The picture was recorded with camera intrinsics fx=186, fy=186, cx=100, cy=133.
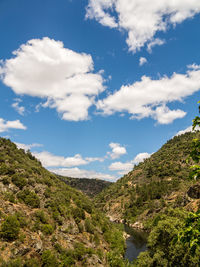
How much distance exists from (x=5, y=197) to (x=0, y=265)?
1591 centimetres

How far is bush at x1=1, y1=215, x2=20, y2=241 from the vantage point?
1249 inches

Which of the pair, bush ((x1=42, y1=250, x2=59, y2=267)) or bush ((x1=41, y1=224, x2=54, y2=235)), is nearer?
bush ((x1=42, y1=250, x2=59, y2=267))

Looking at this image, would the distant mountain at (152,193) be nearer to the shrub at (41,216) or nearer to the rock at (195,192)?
the rock at (195,192)

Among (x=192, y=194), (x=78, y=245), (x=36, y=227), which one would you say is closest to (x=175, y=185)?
(x=192, y=194)

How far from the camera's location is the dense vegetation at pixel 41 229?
106ft

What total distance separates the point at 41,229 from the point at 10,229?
28.1 ft

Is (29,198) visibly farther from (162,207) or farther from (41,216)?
(162,207)

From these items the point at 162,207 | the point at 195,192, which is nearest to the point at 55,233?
the point at 195,192


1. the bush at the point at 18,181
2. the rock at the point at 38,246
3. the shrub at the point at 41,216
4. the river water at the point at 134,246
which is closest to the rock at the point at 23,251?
the rock at the point at 38,246

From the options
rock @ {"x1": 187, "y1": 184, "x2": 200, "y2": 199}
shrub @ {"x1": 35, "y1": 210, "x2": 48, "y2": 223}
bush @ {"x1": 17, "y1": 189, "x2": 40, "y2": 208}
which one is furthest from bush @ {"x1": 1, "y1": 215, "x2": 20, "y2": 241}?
rock @ {"x1": 187, "y1": 184, "x2": 200, "y2": 199}

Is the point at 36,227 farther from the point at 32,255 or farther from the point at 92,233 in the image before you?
the point at 92,233

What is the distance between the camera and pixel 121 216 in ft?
463

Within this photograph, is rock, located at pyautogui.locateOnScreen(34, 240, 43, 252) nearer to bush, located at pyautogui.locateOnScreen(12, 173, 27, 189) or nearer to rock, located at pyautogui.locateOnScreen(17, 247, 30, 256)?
rock, located at pyautogui.locateOnScreen(17, 247, 30, 256)

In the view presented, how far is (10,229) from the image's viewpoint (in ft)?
106
